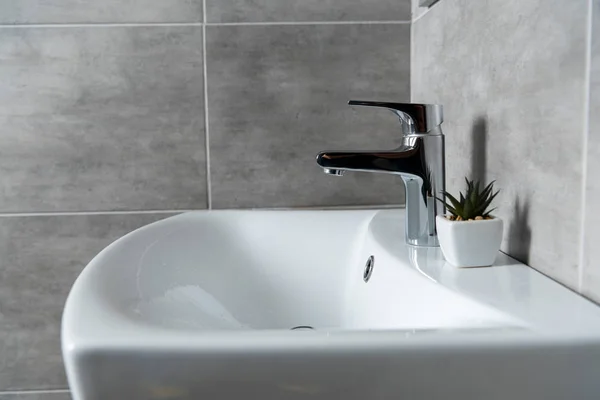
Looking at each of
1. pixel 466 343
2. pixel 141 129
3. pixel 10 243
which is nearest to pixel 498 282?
pixel 466 343

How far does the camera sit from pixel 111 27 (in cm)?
107

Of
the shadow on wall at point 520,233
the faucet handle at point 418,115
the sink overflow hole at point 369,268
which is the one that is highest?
the faucet handle at point 418,115

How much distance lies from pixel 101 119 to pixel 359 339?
→ 878 mm

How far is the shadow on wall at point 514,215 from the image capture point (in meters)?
0.59

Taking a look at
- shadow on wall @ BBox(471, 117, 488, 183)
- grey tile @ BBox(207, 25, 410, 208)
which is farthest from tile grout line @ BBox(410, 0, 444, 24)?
shadow on wall @ BBox(471, 117, 488, 183)

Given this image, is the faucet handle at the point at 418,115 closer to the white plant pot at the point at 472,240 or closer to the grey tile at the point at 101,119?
the white plant pot at the point at 472,240

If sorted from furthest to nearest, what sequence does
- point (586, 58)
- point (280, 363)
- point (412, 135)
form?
point (412, 135), point (586, 58), point (280, 363)

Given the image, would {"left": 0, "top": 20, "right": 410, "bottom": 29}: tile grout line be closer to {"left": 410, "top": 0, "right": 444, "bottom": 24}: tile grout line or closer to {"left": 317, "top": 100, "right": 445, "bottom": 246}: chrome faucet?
{"left": 410, "top": 0, "right": 444, "bottom": 24}: tile grout line

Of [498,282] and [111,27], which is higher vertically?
[111,27]

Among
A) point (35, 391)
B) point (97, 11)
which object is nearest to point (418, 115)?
point (97, 11)

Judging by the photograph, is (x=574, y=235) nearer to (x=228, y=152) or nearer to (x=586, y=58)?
(x=586, y=58)

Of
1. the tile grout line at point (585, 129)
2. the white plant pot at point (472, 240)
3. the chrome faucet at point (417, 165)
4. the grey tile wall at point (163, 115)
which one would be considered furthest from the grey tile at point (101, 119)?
the tile grout line at point (585, 129)

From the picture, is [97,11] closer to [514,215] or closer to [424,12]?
[424,12]

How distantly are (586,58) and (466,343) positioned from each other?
0.90 ft
